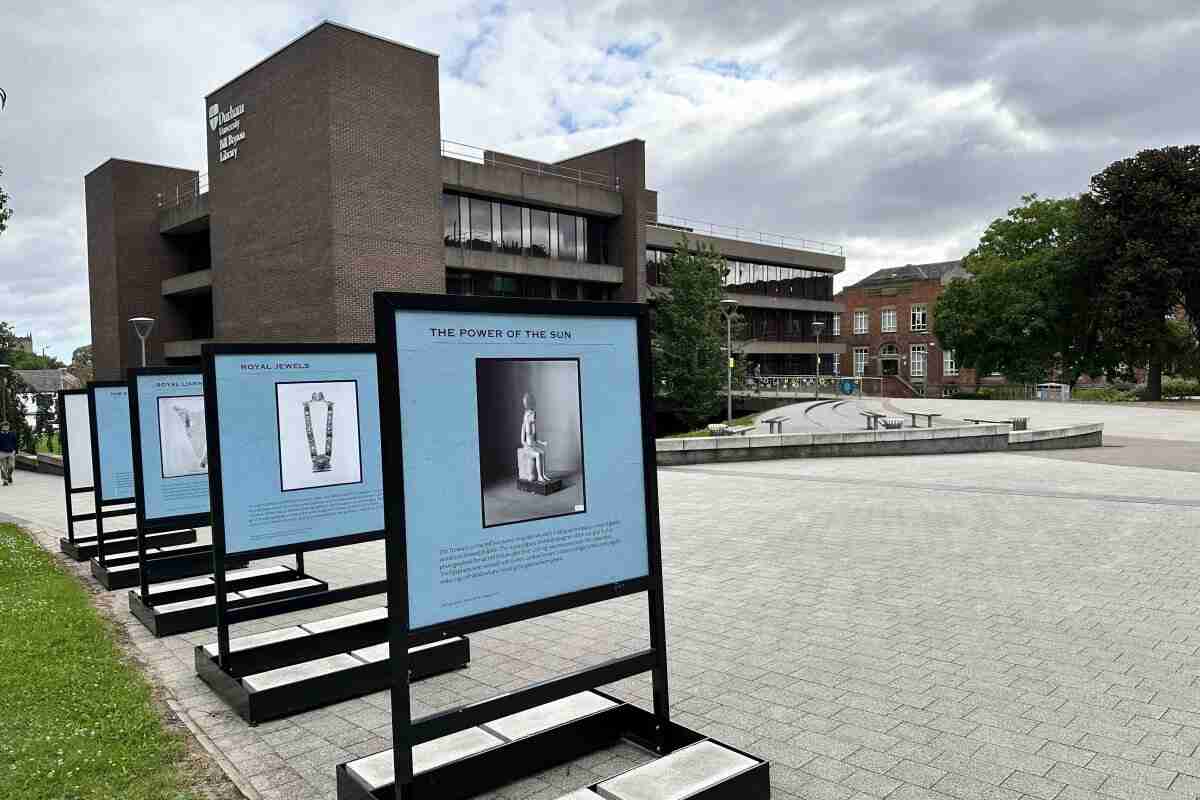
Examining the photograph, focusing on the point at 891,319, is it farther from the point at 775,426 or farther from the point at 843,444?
the point at 843,444

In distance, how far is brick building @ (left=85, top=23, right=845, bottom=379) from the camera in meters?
31.8

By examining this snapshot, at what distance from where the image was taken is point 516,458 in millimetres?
3738

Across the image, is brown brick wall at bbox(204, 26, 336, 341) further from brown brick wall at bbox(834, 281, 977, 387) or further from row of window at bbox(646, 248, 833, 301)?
brown brick wall at bbox(834, 281, 977, 387)

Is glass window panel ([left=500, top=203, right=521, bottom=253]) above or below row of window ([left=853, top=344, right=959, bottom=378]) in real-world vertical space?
above

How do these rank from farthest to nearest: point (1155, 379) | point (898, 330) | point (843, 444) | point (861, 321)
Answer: point (861, 321) → point (898, 330) → point (1155, 379) → point (843, 444)

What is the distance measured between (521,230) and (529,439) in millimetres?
39897

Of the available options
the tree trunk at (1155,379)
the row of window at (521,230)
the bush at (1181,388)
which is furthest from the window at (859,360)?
the row of window at (521,230)

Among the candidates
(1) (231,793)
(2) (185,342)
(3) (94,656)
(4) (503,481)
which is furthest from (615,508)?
(2) (185,342)

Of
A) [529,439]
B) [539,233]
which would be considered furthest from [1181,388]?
[529,439]

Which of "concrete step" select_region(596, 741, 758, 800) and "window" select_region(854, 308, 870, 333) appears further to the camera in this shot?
"window" select_region(854, 308, 870, 333)

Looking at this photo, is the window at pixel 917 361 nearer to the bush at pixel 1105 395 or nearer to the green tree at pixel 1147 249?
the bush at pixel 1105 395

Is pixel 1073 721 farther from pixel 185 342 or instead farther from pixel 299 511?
pixel 185 342

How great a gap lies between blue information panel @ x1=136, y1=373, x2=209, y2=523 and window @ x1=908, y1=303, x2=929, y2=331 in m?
77.7

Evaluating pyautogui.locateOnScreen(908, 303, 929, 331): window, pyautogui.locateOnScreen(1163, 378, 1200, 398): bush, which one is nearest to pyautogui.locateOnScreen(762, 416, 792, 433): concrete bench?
pyautogui.locateOnScreen(1163, 378, 1200, 398): bush
